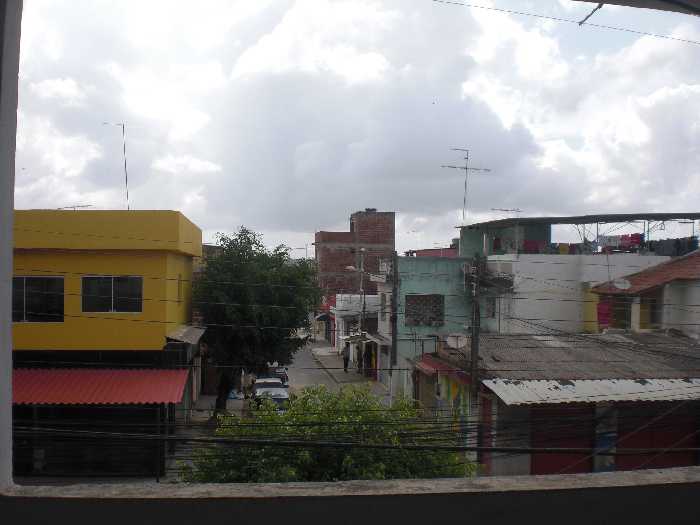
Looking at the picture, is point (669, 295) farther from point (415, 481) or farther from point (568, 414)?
point (415, 481)

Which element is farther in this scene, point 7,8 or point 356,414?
point 356,414

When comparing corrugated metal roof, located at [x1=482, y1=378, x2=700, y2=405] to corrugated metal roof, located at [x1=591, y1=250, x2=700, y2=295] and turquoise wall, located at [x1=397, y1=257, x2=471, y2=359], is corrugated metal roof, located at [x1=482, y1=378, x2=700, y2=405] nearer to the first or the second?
corrugated metal roof, located at [x1=591, y1=250, x2=700, y2=295]

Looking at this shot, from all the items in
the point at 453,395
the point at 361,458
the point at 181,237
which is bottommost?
the point at 453,395

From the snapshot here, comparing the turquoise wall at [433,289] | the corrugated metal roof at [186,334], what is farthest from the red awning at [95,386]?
the turquoise wall at [433,289]

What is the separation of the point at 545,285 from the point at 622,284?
16.8 ft

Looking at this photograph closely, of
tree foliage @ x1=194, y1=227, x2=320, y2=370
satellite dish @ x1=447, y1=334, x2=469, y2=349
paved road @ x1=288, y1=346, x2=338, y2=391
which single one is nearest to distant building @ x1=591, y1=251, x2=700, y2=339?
satellite dish @ x1=447, y1=334, x2=469, y2=349

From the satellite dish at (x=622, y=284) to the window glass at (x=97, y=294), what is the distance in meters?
12.9

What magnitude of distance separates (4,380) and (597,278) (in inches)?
881

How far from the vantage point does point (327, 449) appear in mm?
7406

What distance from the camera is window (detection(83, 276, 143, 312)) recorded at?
1281 centimetres

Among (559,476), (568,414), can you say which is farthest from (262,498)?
(568,414)

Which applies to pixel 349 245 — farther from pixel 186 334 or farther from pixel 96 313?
pixel 96 313

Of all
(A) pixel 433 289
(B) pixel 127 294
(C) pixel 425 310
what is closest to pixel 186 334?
(B) pixel 127 294

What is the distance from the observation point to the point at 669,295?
1570 centimetres
